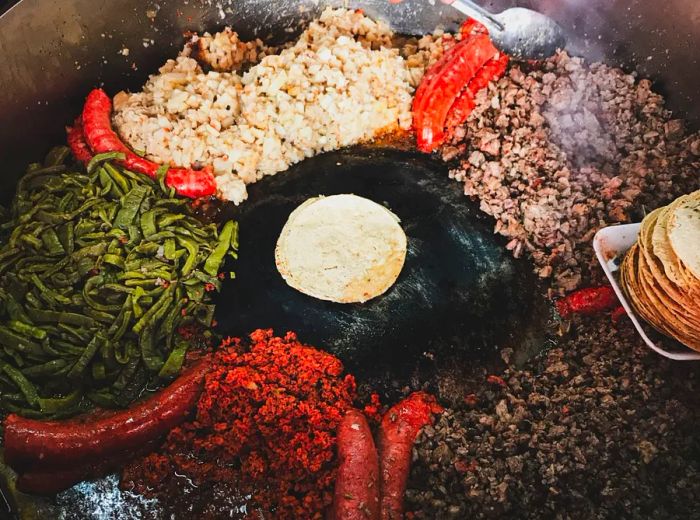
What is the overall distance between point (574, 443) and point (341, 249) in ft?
8.73

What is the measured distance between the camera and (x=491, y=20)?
6414mm

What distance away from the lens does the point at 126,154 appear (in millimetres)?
5590

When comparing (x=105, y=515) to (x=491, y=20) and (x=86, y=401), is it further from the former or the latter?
(x=491, y=20)

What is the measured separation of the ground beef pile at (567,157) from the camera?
210 inches

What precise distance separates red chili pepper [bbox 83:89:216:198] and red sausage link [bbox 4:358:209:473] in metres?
2.07

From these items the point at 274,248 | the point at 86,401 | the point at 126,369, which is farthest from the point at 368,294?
the point at 86,401

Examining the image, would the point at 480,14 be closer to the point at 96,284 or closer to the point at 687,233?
the point at 687,233

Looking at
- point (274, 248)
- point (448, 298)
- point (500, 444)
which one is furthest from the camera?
point (274, 248)

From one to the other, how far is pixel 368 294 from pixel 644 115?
343 centimetres

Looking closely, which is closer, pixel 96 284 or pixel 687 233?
pixel 687 233

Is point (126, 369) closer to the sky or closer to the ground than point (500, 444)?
closer to the sky

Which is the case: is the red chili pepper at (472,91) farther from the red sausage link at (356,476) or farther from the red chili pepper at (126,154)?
the red sausage link at (356,476)

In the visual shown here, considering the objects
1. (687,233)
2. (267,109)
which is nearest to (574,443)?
(687,233)

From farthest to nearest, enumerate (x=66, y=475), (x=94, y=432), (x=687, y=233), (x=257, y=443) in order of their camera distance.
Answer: (x=257, y=443) → (x=66, y=475) → (x=94, y=432) → (x=687, y=233)
